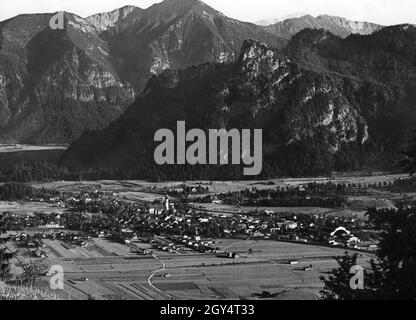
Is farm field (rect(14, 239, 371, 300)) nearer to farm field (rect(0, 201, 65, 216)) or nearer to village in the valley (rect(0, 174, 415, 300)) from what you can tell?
village in the valley (rect(0, 174, 415, 300))

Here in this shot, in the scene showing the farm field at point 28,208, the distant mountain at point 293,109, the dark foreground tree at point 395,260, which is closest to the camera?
the dark foreground tree at point 395,260

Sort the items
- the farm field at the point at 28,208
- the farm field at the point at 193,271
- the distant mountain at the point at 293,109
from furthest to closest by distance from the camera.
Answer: the distant mountain at the point at 293,109 < the farm field at the point at 28,208 < the farm field at the point at 193,271

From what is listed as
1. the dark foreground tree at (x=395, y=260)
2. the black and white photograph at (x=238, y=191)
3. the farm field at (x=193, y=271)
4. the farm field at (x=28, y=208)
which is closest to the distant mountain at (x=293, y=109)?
the black and white photograph at (x=238, y=191)

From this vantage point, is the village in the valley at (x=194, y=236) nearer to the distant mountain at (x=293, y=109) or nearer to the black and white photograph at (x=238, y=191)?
the black and white photograph at (x=238, y=191)

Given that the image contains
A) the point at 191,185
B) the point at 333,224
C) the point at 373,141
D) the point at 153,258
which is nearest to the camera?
the point at 153,258

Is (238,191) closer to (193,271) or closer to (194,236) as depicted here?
(194,236)

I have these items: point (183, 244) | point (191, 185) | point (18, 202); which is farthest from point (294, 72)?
point (183, 244)

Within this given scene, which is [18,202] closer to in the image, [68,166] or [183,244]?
[183,244]
